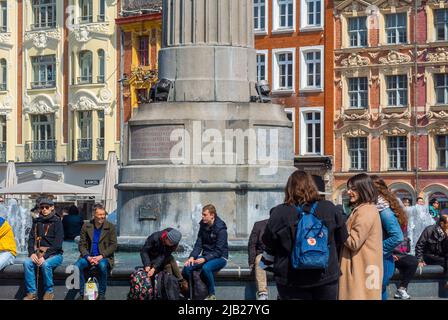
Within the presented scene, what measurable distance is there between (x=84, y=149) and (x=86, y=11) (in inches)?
271

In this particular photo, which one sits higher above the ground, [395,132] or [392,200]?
[395,132]

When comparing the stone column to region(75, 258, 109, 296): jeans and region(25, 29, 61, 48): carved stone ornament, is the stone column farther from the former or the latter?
region(25, 29, 61, 48): carved stone ornament

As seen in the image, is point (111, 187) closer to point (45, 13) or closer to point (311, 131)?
point (311, 131)

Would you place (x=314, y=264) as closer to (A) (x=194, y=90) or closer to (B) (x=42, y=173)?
(A) (x=194, y=90)

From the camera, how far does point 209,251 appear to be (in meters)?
14.9

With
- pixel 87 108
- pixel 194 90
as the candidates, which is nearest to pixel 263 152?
pixel 194 90

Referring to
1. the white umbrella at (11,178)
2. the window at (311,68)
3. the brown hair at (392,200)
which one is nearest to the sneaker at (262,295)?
the brown hair at (392,200)

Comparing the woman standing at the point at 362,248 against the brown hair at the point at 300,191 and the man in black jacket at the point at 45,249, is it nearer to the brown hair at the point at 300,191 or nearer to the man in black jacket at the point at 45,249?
the brown hair at the point at 300,191

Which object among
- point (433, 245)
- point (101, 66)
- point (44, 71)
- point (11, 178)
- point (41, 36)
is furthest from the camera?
point (44, 71)

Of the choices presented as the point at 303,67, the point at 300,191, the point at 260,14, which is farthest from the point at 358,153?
the point at 300,191

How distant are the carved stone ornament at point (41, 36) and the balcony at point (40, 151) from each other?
4.79m

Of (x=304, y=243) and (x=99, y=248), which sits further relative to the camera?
(x=99, y=248)

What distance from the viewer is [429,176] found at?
174 feet
